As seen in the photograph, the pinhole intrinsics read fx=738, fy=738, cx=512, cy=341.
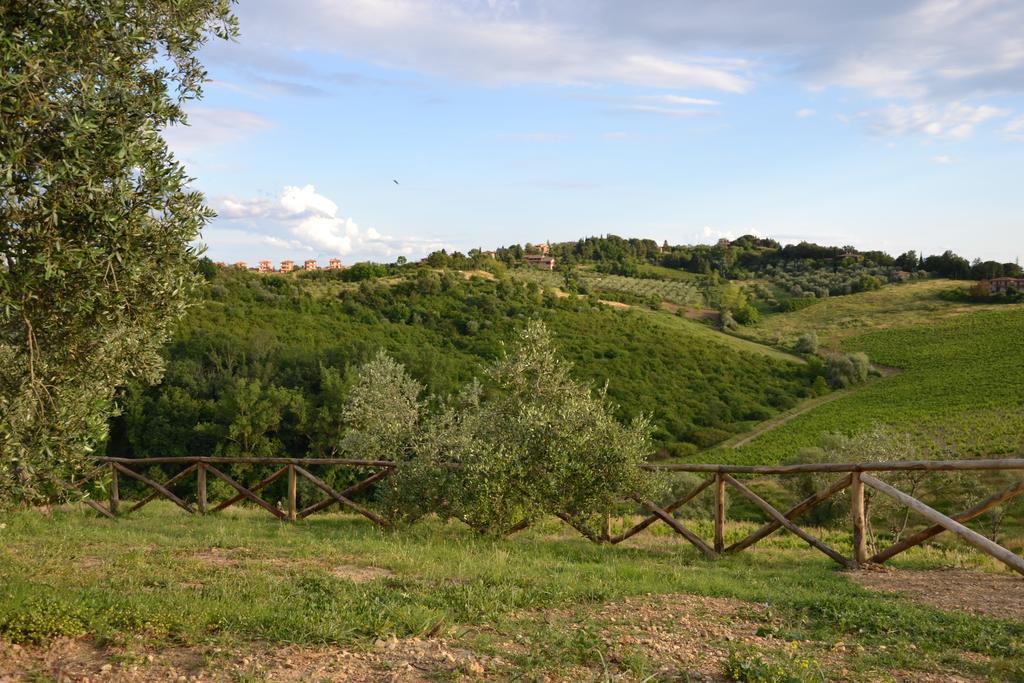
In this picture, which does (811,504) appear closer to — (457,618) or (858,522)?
(858,522)

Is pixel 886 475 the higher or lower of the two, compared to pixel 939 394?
higher

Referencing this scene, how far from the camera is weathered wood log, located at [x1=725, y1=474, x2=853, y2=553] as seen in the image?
27.8 feet

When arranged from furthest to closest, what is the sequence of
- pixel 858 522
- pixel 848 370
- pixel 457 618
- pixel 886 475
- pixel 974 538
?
pixel 848 370
pixel 886 475
pixel 858 522
pixel 974 538
pixel 457 618

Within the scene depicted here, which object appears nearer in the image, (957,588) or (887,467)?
(957,588)

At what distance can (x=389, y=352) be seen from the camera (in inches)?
1871

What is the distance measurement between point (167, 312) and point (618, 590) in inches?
175

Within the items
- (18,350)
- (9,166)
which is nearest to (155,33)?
(9,166)

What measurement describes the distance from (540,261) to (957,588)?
100319 millimetres

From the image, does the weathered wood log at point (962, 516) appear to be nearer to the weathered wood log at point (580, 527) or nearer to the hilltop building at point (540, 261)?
the weathered wood log at point (580, 527)

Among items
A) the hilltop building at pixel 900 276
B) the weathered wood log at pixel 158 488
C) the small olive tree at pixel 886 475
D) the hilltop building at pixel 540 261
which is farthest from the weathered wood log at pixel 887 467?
the hilltop building at pixel 900 276

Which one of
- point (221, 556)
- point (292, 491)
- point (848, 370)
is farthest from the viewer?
point (848, 370)

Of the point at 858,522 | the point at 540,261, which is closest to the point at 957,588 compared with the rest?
the point at 858,522

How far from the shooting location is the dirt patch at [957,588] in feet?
21.0

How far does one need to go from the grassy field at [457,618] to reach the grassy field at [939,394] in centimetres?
2835
